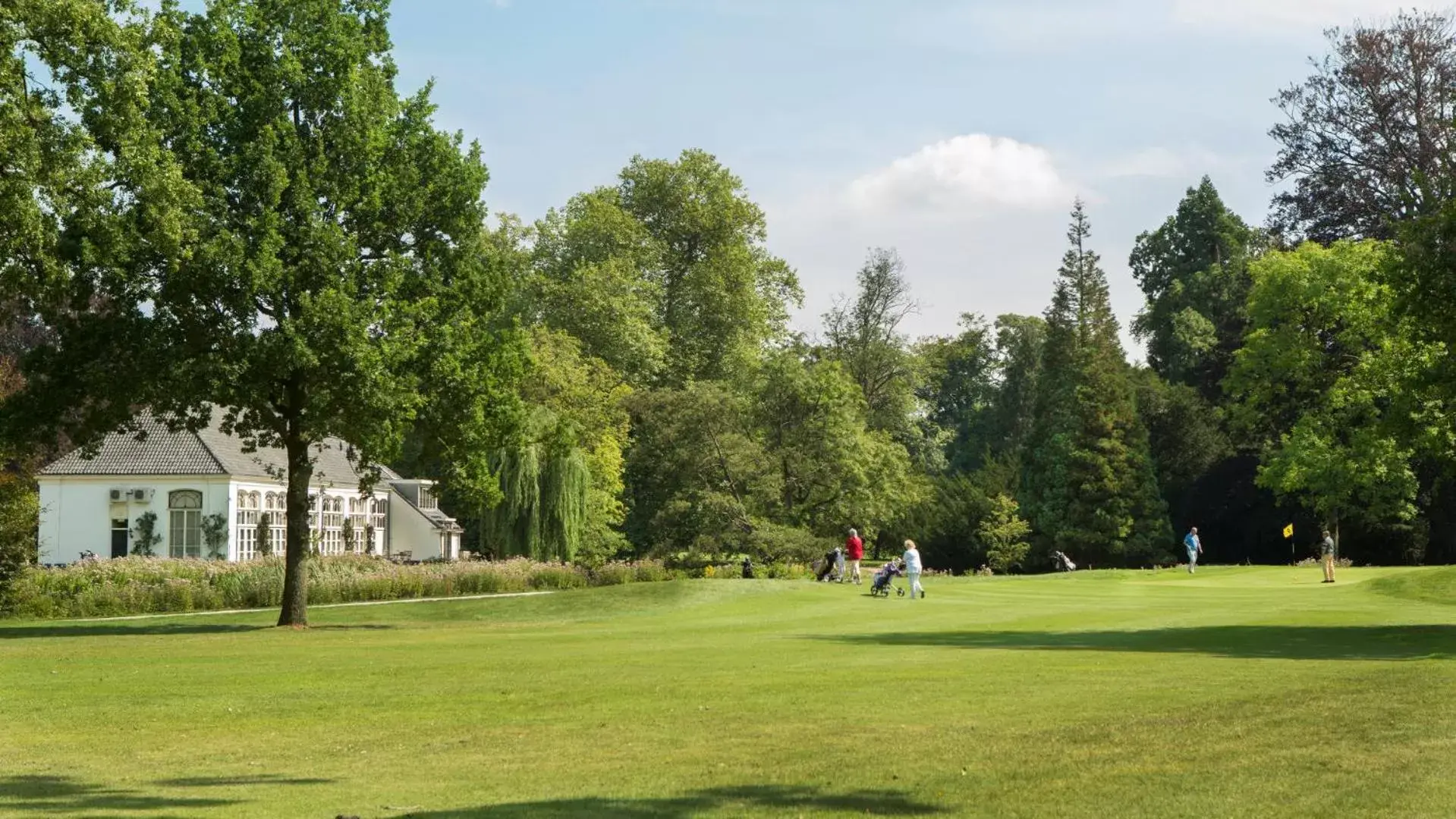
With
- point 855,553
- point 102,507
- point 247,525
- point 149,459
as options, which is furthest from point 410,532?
Answer: point 855,553

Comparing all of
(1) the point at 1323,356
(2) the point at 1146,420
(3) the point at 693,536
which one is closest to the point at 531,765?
(3) the point at 693,536

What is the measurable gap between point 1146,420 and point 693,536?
32426mm

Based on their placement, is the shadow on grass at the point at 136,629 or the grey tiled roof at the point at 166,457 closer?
the shadow on grass at the point at 136,629

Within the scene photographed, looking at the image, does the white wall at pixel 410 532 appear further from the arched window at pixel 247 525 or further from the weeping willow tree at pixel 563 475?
the arched window at pixel 247 525

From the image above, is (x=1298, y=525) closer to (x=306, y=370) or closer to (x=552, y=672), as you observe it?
(x=306, y=370)

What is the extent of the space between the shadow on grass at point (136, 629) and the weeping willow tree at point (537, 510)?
25899mm

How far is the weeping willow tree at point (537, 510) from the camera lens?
61.8 m

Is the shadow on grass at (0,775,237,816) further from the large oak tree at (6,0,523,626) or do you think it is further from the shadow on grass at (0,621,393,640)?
the shadow on grass at (0,621,393,640)

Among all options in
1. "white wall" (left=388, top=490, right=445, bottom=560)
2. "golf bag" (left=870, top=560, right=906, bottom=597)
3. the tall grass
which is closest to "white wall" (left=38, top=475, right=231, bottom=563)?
the tall grass

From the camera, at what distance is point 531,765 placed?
1205cm

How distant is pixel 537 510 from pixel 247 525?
12073mm

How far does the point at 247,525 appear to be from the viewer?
63.2 metres

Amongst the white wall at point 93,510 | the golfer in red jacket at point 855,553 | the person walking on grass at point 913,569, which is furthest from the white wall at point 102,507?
the person walking on grass at point 913,569

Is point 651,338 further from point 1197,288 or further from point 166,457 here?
point 1197,288
